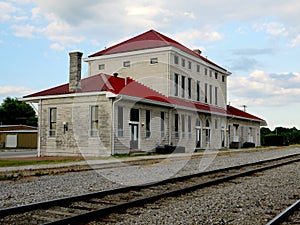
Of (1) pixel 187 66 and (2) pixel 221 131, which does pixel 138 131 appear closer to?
(1) pixel 187 66

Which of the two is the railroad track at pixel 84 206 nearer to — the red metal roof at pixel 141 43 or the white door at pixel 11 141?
the red metal roof at pixel 141 43

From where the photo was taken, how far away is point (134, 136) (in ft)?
78.7

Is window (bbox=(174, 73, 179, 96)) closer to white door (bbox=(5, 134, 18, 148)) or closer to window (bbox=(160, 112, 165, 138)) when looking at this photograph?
window (bbox=(160, 112, 165, 138))

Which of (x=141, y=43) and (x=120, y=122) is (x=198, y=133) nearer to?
(x=141, y=43)

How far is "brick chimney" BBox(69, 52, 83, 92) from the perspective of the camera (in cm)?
→ 2386

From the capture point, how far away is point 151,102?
24.2 metres

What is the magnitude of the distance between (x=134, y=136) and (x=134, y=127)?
0.52 meters

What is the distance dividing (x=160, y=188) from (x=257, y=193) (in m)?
2.15

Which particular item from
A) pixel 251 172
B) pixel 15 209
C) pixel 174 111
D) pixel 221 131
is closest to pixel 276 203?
pixel 15 209

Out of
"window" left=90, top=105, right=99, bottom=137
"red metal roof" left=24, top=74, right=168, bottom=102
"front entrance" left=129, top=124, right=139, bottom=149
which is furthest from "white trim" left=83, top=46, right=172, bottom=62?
"window" left=90, top=105, right=99, bottom=137

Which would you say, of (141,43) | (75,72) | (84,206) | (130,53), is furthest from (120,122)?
(84,206)

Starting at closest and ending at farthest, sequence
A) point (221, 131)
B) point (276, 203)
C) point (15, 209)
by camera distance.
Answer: point (15, 209) → point (276, 203) → point (221, 131)

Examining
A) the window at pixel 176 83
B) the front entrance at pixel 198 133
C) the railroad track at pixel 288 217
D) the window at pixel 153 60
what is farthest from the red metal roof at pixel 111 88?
the railroad track at pixel 288 217

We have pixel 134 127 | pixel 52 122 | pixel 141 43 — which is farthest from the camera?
pixel 141 43
